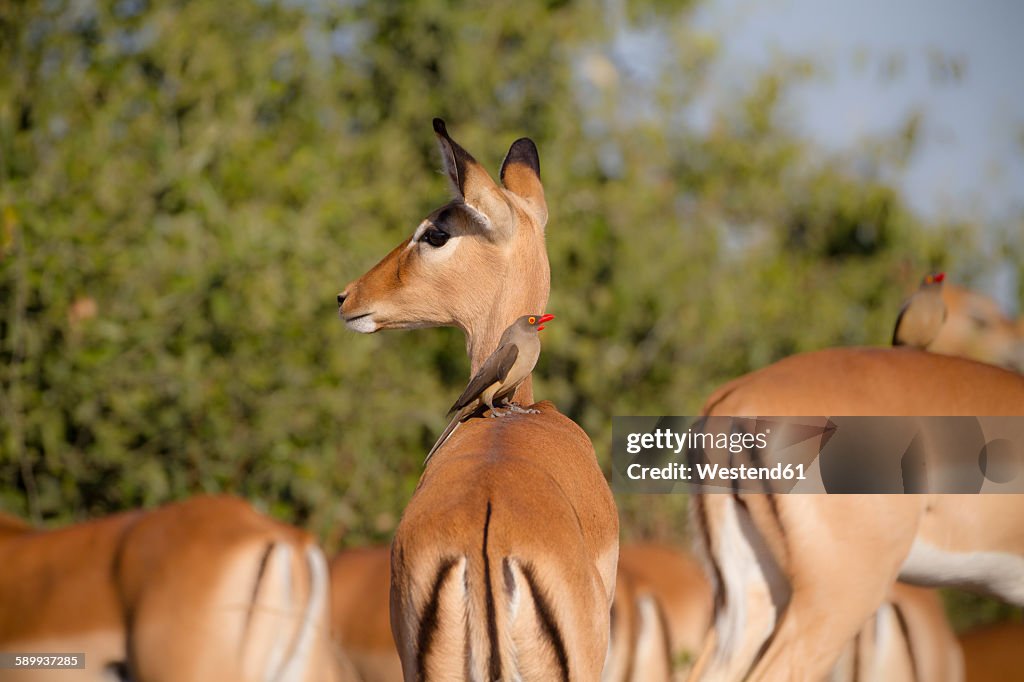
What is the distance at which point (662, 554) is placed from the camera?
6.34 m

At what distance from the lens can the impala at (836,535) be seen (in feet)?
11.3

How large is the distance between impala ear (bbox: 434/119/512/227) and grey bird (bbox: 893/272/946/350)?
6.88ft

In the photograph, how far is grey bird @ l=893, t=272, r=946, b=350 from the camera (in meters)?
4.30

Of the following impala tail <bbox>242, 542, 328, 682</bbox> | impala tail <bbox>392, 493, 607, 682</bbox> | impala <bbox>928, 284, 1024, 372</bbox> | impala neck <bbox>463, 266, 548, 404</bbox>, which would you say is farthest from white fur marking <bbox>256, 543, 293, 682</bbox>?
impala <bbox>928, 284, 1024, 372</bbox>

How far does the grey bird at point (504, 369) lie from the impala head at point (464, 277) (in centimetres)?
21

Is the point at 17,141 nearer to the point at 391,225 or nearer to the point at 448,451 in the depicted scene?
the point at 391,225

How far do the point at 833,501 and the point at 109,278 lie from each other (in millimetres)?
3548

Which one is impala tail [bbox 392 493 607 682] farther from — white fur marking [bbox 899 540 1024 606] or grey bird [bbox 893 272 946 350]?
grey bird [bbox 893 272 946 350]

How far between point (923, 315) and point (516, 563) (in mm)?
2793

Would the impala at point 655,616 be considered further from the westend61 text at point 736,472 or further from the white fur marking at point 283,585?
the white fur marking at point 283,585

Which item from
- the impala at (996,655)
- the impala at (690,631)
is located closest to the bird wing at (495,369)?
the impala at (690,631)

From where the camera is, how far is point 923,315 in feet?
14.2

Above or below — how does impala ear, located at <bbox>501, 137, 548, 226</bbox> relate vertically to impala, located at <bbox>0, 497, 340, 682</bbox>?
above

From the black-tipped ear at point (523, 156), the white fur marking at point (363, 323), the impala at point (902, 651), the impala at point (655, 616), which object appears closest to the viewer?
the white fur marking at point (363, 323)
